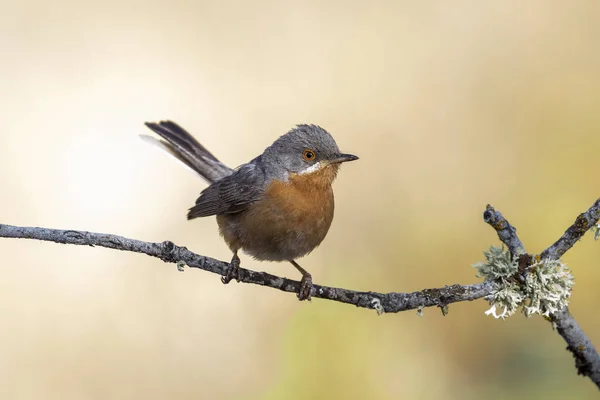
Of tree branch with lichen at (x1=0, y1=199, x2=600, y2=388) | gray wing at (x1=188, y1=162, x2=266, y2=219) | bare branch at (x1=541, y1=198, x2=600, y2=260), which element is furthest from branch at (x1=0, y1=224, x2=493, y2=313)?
gray wing at (x1=188, y1=162, x2=266, y2=219)

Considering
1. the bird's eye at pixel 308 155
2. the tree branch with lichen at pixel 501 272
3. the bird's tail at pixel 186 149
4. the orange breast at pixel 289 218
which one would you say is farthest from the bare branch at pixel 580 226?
the bird's tail at pixel 186 149

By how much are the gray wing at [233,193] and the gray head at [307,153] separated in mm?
180

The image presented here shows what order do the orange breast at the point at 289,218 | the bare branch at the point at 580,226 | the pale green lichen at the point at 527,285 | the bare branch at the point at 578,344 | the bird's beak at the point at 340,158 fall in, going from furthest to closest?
the bird's beak at the point at 340,158 < the orange breast at the point at 289,218 < the bare branch at the point at 578,344 < the pale green lichen at the point at 527,285 < the bare branch at the point at 580,226

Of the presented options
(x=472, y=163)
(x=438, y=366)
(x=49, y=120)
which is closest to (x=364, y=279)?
(x=438, y=366)

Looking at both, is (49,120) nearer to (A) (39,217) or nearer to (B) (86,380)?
(A) (39,217)

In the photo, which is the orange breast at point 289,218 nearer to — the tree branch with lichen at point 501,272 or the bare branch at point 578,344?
the tree branch with lichen at point 501,272

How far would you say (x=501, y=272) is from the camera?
9.95 feet

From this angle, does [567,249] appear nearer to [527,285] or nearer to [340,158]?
[527,285]

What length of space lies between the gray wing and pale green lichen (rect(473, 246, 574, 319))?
2.06 metres

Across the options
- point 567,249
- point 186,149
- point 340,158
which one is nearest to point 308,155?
Result: point 340,158

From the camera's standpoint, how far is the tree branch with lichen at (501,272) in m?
2.87

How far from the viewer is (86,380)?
19.7 ft

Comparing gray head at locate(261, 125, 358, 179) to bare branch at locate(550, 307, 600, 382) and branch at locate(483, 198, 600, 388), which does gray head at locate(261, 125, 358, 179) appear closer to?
branch at locate(483, 198, 600, 388)

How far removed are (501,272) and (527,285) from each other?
13cm
